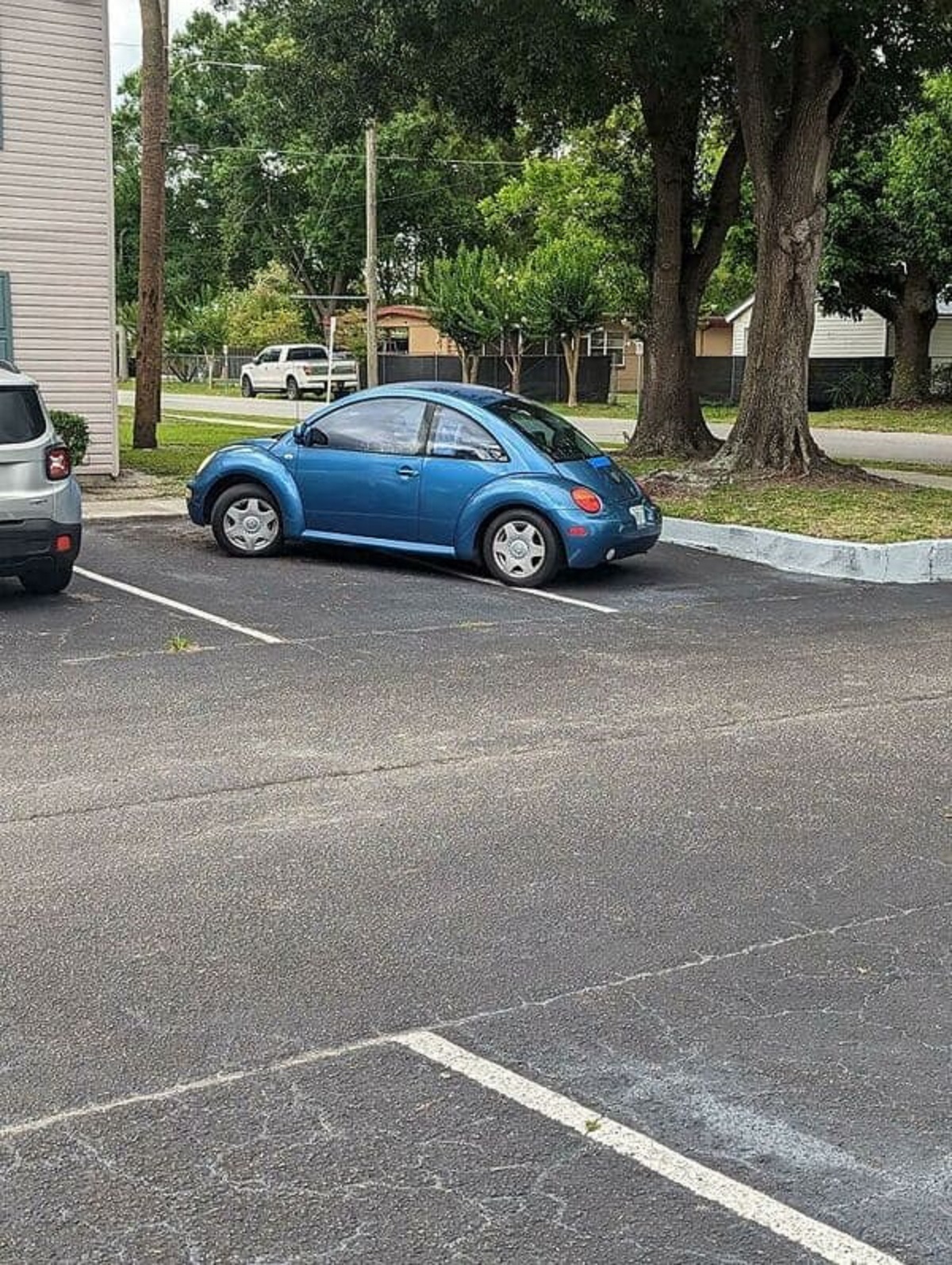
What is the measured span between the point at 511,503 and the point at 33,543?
361cm

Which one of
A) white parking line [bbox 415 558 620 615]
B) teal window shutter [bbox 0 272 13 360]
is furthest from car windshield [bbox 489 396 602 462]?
teal window shutter [bbox 0 272 13 360]

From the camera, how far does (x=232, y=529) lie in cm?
1245

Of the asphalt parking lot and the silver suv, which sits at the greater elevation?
the silver suv

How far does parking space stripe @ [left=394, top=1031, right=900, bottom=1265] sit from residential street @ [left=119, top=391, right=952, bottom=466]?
17467 mm

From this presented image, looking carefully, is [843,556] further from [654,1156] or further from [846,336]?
[846,336]

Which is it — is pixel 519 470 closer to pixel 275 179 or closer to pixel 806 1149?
pixel 806 1149

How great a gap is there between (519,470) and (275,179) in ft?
170

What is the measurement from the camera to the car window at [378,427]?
38.8 feet

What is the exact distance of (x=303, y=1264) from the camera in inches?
118

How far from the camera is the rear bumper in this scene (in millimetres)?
11203

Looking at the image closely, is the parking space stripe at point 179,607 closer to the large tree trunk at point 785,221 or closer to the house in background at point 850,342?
the large tree trunk at point 785,221

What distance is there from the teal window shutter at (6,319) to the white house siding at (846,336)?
30645 mm

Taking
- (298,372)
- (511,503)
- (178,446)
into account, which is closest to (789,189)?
(511,503)

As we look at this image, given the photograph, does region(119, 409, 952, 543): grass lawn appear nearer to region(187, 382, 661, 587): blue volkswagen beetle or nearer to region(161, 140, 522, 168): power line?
region(187, 382, 661, 587): blue volkswagen beetle
